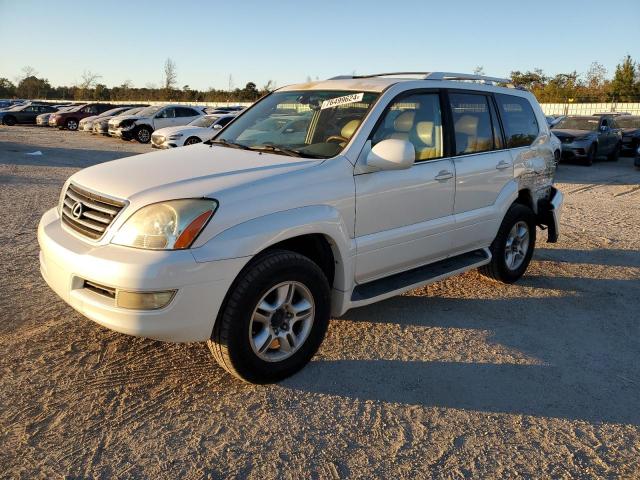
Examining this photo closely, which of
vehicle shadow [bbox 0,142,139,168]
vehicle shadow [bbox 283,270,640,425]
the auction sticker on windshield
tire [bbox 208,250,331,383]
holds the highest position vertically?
the auction sticker on windshield

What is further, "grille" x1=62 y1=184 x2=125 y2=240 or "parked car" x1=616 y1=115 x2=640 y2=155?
"parked car" x1=616 y1=115 x2=640 y2=155

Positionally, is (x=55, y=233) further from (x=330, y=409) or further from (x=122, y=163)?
(x=330, y=409)

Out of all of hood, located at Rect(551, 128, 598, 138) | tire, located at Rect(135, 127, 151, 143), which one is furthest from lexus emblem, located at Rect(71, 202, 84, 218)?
tire, located at Rect(135, 127, 151, 143)

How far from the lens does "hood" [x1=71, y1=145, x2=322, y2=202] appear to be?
316 cm

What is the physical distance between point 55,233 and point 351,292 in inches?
76.7

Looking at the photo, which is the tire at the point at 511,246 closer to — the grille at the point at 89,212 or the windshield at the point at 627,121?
the grille at the point at 89,212

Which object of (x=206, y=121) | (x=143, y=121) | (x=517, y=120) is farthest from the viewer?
(x=143, y=121)

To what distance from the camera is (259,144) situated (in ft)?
13.7

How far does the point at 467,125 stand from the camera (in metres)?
4.71

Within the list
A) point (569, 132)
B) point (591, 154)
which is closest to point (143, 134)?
point (569, 132)

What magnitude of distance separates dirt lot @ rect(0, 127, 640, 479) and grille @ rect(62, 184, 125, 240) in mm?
882

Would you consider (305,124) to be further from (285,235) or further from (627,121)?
(627,121)

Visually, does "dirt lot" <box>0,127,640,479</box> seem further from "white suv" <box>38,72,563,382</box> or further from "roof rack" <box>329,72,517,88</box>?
"roof rack" <box>329,72,517,88</box>

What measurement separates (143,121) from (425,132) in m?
21.6
